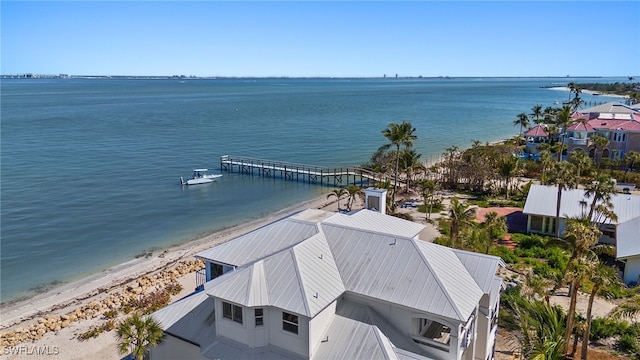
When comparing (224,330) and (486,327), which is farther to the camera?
(486,327)

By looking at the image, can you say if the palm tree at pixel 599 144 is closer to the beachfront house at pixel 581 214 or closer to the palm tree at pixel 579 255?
the beachfront house at pixel 581 214

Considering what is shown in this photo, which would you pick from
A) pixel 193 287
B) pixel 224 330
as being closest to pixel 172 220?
pixel 193 287

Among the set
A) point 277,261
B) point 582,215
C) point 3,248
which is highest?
point 277,261

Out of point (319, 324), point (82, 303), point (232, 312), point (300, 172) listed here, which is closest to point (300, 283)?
point (319, 324)

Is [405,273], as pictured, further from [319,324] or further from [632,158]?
[632,158]

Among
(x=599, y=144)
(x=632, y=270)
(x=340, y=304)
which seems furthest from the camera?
(x=599, y=144)

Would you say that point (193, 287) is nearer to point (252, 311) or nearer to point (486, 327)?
point (252, 311)

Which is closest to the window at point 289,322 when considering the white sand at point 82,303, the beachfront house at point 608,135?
the white sand at point 82,303
